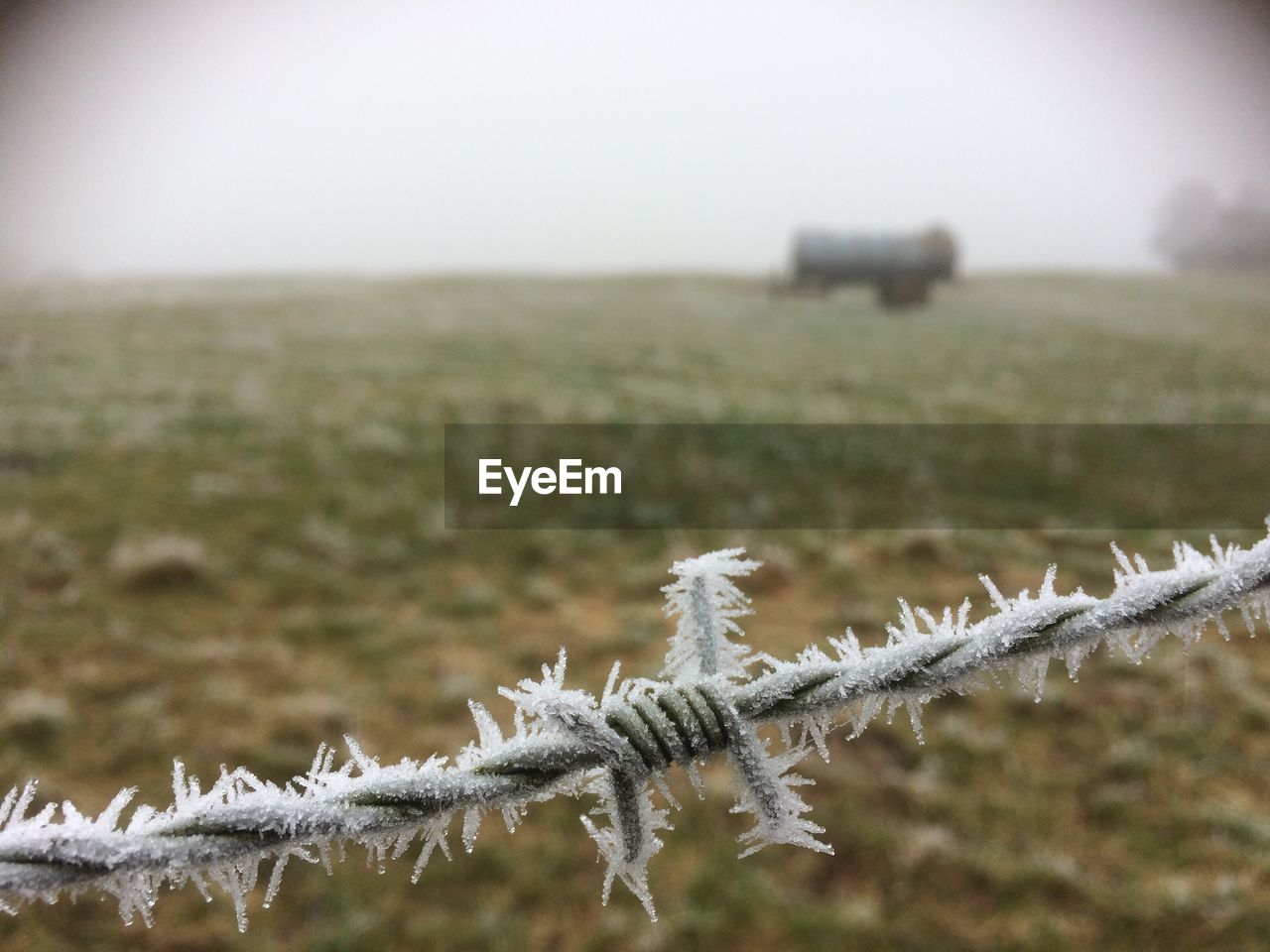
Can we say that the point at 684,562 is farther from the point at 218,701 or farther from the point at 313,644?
the point at 313,644

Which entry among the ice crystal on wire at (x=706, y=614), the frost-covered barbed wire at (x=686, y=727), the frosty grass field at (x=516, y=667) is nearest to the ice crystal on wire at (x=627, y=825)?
the frost-covered barbed wire at (x=686, y=727)

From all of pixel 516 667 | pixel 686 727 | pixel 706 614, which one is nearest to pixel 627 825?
pixel 686 727

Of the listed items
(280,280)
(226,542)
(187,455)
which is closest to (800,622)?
(226,542)

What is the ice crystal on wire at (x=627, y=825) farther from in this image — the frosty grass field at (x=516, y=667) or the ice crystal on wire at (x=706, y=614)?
the frosty grass field at (x=516, y=667)

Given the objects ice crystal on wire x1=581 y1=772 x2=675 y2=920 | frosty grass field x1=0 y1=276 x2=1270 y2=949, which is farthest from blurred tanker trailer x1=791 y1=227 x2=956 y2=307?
ice crystal on wire x1=581 y1=772 x2=675 y2=920

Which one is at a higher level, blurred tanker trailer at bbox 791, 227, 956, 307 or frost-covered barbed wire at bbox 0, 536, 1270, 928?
blurred tanker trailer at bbox 791, 227, 956, 307

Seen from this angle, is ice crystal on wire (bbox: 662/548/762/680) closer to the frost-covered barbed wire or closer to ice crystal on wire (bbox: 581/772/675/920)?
the frost-covered barbed wire
